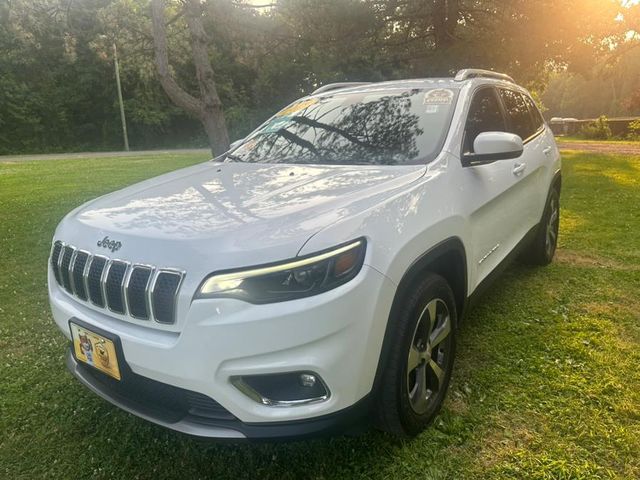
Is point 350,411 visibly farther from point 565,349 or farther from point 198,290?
point 565,349

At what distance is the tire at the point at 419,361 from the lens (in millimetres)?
2141

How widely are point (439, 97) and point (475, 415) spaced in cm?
192

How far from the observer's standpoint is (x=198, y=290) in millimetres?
1849

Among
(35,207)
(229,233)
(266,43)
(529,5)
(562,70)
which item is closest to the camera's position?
(229,233)

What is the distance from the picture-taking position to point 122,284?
2.02 m

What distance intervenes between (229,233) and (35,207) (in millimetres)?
8695

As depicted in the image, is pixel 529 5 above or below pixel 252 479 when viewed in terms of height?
above

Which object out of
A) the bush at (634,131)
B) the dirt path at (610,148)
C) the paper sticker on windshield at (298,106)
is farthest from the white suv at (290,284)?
the bush at (634,131)

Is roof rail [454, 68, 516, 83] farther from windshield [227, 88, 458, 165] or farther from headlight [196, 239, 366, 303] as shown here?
headlight [196, 239, 366, 303]

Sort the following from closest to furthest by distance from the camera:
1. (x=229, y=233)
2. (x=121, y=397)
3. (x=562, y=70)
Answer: (x=229, y=233)
(x=121, y=397)
(x=562, y=70)

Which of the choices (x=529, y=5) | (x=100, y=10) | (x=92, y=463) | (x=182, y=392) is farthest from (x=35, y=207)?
(x=529, y=5)

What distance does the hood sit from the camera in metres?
1.94

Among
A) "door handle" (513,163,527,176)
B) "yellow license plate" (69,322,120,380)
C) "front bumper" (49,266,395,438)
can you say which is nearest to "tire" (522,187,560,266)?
"door handle" (513,163,527,176)

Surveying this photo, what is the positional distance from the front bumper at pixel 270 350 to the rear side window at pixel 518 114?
2.56 metres
